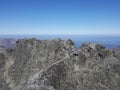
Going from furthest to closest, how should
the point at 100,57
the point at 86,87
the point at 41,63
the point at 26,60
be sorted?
the point at 26,60 → the point at 41,63 → the point at 100,57 → the point at 86,87

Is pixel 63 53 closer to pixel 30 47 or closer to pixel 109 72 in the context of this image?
pixel 109 72

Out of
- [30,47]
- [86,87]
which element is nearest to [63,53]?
[86,87]

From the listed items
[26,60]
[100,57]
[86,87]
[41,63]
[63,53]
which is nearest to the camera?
[86,87]

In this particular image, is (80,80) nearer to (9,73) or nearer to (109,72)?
(109,72)

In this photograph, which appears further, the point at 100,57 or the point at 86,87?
the point at 100,57

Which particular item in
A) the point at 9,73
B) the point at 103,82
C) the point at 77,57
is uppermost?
the point at 77,57

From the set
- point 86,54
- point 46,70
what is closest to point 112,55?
point 86,54

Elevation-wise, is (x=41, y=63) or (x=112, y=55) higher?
(x=112, y=55)
